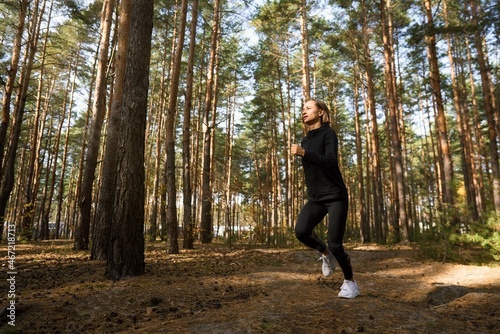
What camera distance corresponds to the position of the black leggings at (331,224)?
132 inches

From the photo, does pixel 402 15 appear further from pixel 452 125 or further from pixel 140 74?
pixel 452 125

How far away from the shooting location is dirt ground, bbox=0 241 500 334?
2773mm

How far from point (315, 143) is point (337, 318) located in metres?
1.88

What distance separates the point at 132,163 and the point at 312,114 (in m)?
3.17

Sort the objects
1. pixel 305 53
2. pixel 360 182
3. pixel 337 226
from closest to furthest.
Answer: pixel 337 226, pixel 305 53, pixel 360 182

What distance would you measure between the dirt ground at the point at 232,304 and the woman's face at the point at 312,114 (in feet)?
6.89

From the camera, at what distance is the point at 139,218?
17.0ft

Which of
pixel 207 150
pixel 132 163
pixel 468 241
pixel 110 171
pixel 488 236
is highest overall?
pixel 207 150

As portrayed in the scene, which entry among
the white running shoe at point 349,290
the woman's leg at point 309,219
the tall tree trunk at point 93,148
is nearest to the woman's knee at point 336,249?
the woman's leg at point 309,219

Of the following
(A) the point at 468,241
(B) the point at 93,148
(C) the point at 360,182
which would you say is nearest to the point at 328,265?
(A) the point at 468,241

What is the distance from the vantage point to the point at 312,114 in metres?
3.70

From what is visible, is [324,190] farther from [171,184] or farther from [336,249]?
[171,184]

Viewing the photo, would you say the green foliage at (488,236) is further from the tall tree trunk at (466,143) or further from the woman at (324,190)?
the tall tree trunk at (466,143)

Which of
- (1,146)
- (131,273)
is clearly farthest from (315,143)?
(1,146)
